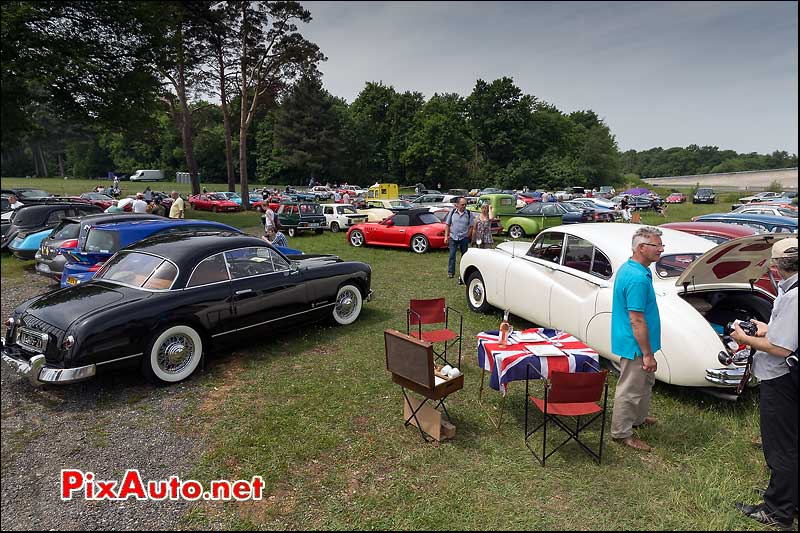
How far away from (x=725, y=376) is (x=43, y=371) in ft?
19.5

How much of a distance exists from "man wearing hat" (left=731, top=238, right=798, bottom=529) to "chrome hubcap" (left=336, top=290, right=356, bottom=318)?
16.4 ft

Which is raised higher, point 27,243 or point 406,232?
point 27,243

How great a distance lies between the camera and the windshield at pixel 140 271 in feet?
16.2

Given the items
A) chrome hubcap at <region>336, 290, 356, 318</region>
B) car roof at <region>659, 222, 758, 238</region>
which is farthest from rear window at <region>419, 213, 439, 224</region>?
chrome hubcap at <region>336, 290, 356, 318</region>

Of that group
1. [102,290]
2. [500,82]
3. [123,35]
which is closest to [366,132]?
[500,82]

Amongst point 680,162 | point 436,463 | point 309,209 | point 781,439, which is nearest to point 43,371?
point 436,463

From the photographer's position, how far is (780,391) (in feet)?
8.97

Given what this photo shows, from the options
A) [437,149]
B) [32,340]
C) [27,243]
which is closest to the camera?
[32,340]

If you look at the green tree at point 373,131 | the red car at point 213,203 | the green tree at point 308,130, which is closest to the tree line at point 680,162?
the green tree at point 373,131

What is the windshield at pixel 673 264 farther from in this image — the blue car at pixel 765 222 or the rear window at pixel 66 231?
the rear window at pixel 66 231

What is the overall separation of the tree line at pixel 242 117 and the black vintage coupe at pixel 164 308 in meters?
1.45

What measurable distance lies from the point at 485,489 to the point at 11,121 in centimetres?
397

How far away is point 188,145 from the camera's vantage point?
2808 cm

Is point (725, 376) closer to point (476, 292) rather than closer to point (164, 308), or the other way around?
point (476, 292)
